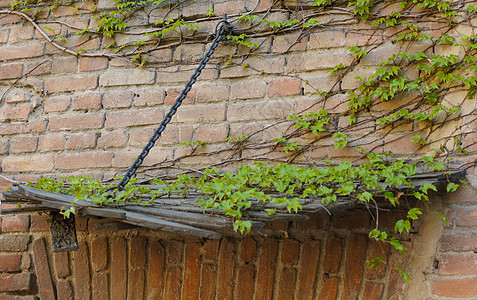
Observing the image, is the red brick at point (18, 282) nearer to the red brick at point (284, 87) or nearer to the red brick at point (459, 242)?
the red brick at point (284, 87)

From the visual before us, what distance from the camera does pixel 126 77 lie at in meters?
2.49

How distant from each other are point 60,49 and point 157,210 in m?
1.31

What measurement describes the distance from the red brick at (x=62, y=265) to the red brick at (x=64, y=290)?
0.03 m

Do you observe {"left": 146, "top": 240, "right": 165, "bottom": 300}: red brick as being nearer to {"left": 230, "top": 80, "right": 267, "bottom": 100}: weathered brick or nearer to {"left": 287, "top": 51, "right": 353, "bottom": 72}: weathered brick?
{"left": 230, "top": 80, "right": 267, "bottom": 100}: weathered brick

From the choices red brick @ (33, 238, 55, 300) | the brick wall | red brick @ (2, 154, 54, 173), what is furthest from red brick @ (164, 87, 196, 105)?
red brick @ (33, 238, 55, 300)


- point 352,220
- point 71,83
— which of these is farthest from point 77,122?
point 352,220

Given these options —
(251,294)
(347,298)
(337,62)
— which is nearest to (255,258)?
(251,294)

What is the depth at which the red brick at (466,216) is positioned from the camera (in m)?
1.89

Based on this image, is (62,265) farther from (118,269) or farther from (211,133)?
(211,133)

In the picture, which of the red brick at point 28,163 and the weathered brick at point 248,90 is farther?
the red brick at point 28,163

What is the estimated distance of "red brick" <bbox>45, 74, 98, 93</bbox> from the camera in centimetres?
253

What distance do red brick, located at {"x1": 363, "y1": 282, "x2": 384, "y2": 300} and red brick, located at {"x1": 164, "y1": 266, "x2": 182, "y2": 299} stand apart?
28.7 inches

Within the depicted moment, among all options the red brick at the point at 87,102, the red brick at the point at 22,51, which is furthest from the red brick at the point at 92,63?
the red brick at the point at 22,51

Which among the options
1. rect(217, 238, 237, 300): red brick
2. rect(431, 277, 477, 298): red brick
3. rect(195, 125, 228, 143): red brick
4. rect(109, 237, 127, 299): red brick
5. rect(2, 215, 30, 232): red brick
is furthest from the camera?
rect(2, 215, 30, 232): red brick
